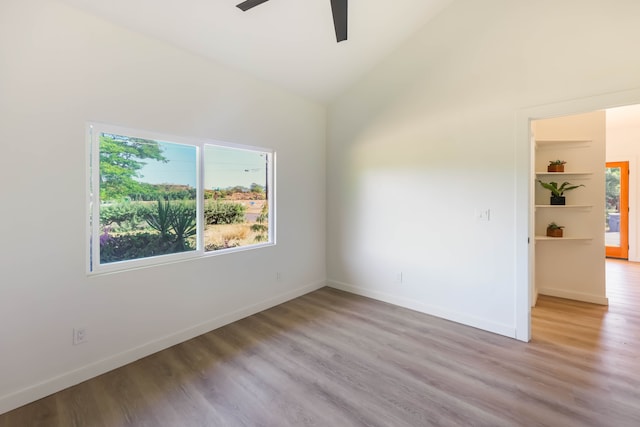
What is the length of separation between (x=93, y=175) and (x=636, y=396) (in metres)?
4.23

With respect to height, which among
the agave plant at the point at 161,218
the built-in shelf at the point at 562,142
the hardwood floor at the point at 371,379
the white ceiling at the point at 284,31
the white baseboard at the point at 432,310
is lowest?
the hardwood floor at the point at 371,379

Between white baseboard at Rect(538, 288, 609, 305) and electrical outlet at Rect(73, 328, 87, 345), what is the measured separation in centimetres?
533

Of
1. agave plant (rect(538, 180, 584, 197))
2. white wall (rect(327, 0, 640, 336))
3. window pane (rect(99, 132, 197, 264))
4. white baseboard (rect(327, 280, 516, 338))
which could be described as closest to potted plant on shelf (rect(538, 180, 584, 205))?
agave plant (rect(538, 180, 584, 197))

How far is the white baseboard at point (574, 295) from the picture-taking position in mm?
3586

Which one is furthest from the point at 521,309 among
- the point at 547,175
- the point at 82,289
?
the point at 82,289

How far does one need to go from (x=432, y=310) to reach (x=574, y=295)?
2133mm

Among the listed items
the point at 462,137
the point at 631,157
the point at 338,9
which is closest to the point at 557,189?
the point at 462,137

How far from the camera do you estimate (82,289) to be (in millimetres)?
2135

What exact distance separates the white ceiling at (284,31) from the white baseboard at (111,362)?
270 cm

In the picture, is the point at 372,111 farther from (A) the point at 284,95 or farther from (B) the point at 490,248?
(B) the point at 490,248

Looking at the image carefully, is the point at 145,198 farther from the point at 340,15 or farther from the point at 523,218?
the point at 523,218

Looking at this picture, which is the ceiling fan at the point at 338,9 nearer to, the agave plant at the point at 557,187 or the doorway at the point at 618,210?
the agave plant at the point at 557,187

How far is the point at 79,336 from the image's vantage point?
6.97 feet

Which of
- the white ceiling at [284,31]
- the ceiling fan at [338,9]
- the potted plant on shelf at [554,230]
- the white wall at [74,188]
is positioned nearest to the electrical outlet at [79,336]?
the white wall at [74,188]
